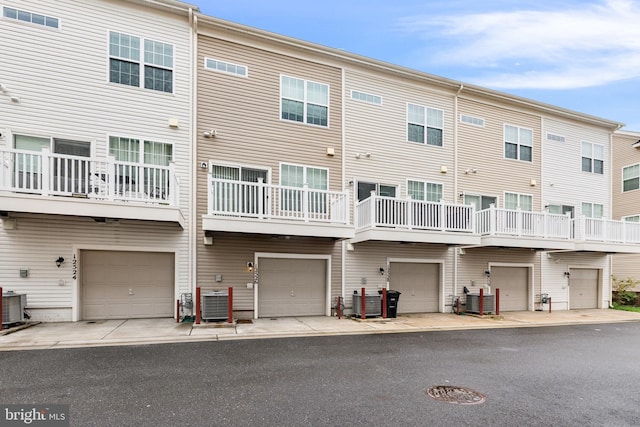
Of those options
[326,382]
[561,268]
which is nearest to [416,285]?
[561,268]

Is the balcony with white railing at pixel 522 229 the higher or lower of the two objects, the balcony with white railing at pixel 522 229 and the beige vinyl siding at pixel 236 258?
the higher

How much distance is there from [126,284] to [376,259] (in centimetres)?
811

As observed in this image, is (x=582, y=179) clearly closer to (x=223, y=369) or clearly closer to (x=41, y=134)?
(x=223, y=369)

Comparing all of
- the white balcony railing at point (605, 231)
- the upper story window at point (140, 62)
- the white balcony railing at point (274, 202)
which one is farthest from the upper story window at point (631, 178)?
the upper story window at point (140, 62)

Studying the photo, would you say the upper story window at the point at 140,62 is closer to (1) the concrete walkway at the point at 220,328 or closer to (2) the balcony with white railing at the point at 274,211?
(2) the balcony with white railing at the point at 274,211

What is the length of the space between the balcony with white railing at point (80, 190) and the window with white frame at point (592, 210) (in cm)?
1804

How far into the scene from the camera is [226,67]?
Result: 11.2m

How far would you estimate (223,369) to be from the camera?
6031mm

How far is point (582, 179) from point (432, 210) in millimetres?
10218

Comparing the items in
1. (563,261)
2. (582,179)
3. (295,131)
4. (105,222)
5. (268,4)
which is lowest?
(563,261)

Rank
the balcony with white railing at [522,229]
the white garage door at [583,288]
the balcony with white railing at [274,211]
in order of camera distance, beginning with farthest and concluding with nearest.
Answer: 1. the white garage door at [583,288]
2. the balcony with white railing at [522,229]
3. the balcony with white railing at [274,211]

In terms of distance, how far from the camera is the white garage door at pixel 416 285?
12914 millimetres

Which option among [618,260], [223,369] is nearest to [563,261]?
[618,260]

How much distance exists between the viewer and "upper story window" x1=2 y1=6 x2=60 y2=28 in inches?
361
